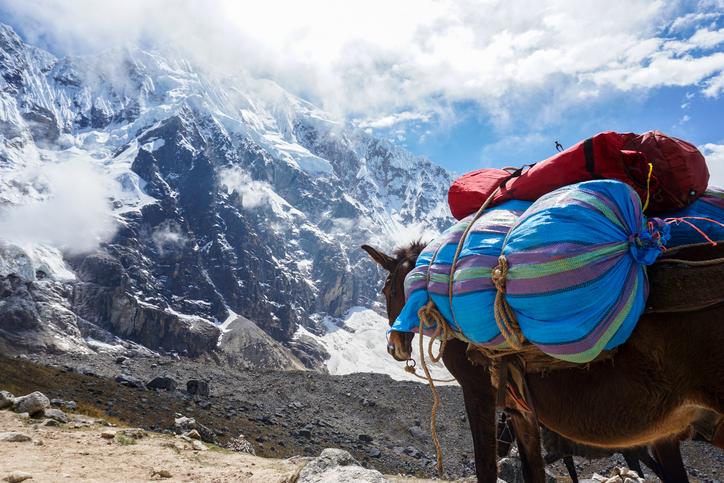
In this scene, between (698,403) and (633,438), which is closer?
(698,403)

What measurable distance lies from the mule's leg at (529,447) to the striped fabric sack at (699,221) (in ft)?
8.76

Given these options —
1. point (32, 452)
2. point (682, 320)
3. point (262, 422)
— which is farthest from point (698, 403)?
point (262, 422)

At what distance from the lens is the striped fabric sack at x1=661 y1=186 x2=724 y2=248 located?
264cm

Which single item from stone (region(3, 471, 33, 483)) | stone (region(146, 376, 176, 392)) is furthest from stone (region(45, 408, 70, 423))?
stone (region(146, 376, 176, 392))

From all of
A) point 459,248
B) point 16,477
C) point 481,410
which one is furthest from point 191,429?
point 459,248

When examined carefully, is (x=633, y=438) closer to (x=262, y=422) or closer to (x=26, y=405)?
(x=26, y=405)

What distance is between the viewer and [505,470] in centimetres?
1196

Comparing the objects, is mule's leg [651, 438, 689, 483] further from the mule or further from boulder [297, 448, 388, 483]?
the mule

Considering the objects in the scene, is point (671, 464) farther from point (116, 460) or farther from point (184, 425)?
point (184, 425)

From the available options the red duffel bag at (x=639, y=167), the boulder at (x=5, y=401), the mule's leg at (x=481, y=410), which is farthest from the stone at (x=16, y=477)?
the boulder at (x=5, y=401)

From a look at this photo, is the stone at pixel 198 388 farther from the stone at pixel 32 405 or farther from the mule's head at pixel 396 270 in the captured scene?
the mule's head at pixel 396 270

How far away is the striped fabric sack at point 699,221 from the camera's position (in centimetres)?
264

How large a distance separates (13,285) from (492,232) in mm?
127919

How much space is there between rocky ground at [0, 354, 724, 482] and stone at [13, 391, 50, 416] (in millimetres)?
1495
